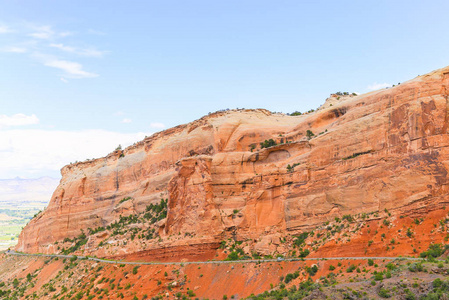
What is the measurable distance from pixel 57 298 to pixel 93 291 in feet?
19.2

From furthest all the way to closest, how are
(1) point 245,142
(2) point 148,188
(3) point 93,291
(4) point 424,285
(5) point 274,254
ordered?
(2) point 148,188, (1) point 245,142, (3) point 93,291, (5) point 274,254, (4) point 424,285

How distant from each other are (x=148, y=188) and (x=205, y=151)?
1067 cm

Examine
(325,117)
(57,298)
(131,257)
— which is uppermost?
(325,117)

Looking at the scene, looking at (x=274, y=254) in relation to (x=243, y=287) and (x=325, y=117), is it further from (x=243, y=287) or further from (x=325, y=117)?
(x=325, y=117)

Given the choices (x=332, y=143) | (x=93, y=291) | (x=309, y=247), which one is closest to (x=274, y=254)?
(x=309, y=247)

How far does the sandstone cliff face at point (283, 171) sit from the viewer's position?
131ft

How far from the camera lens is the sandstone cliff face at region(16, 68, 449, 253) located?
39844 millimetres

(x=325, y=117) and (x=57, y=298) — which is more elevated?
(x=325, y=117)

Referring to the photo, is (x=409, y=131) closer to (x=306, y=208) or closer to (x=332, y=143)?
(x=332, y=143)

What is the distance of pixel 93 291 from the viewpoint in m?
50.9

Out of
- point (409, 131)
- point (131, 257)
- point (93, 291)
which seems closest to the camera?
point (409, 131)

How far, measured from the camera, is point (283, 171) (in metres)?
49.6

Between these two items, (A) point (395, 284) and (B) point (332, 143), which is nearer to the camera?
(A) point (395, 284)

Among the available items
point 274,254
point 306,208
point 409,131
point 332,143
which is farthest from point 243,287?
point 409,131
